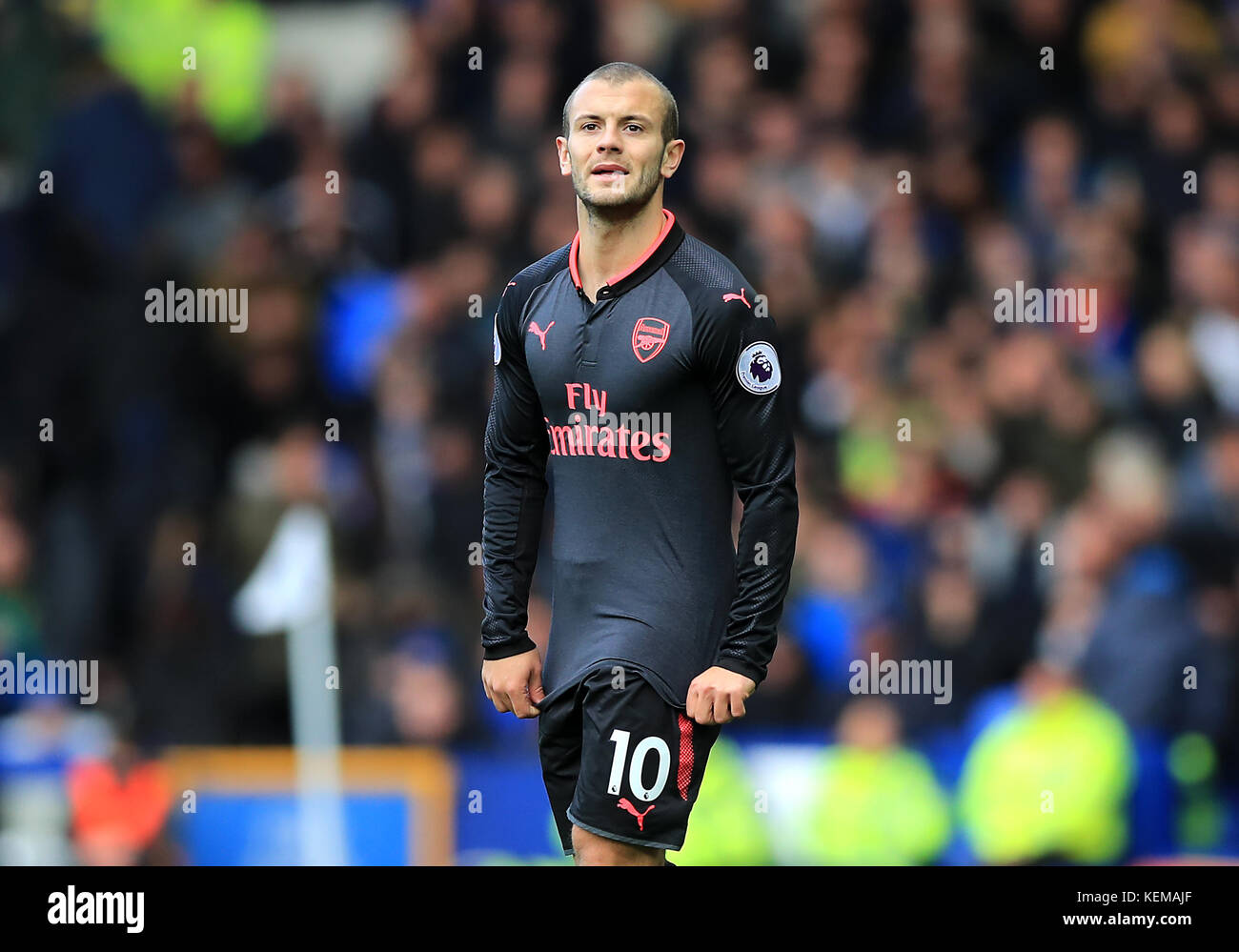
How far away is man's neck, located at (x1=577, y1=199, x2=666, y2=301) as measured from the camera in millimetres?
4570

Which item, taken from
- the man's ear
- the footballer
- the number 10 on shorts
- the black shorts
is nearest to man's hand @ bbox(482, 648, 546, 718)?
the footballer

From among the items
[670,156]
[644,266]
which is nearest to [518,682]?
[644,266]

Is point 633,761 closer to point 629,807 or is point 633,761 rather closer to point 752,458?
point 629,807

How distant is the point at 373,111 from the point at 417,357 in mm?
1749

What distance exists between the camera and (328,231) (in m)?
9.43

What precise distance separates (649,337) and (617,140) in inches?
18.6

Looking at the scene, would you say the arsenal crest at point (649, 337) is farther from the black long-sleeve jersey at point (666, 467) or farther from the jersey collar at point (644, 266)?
the jersey collar at point (644, 266)

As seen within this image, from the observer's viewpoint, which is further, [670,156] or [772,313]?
Result: [772,313]

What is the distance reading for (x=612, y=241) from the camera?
4.58 metres

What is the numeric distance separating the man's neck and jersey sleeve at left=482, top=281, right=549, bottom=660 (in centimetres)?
23

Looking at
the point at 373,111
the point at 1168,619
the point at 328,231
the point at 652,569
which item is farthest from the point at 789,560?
the point at 373,111

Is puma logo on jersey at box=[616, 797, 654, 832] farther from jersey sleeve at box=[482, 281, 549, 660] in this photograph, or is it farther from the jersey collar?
the jersey collar

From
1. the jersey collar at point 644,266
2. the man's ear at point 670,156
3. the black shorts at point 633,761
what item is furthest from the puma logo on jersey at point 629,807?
the man's ear at point 670,156
